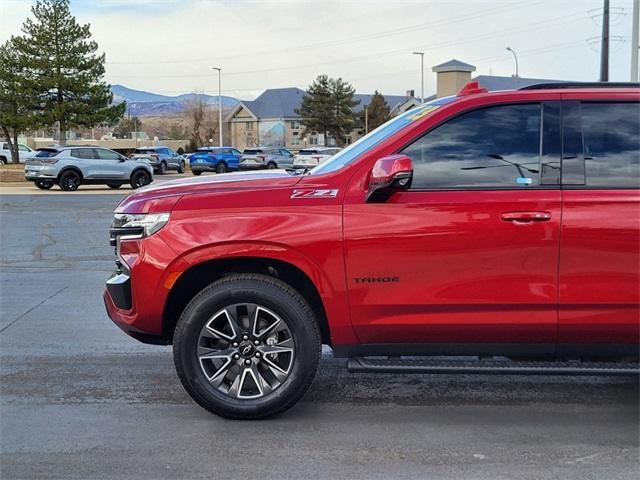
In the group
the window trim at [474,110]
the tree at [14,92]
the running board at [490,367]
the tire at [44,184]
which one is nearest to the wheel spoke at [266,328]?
the running board at [490,367]

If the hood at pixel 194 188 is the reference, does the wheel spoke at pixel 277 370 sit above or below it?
below

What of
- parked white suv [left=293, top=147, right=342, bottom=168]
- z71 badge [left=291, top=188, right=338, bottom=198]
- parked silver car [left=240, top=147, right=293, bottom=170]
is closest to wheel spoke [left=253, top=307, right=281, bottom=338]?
z71 badge [left=291, top=188, right=338, bottom=198]

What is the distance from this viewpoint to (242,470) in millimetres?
3908

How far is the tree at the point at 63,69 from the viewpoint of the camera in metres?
44.1

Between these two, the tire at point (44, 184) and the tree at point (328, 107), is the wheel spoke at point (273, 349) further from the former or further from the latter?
the tree at point (328, 107)

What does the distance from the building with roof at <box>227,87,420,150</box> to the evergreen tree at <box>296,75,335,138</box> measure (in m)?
10.8

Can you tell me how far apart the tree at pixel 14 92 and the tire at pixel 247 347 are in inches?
1724

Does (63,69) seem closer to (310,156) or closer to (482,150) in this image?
(310,156)

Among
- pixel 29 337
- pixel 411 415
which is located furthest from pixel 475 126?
pixel 29 337

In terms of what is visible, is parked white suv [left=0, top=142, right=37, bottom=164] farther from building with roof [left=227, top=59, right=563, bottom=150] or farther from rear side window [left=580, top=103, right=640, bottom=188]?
rear side window [left=580, top=103, right=640, bottom=188]

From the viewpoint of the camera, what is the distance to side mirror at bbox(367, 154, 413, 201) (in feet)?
13.7

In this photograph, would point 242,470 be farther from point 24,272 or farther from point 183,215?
point 24,272

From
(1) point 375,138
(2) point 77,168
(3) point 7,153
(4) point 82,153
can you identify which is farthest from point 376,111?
(1) point 375,138

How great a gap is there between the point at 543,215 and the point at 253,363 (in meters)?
1.98
